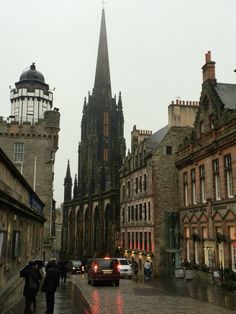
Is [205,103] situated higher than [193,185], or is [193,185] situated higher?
[205,103]

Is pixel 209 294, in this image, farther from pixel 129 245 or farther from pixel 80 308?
pixel 129 245

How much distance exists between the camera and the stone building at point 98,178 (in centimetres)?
5897

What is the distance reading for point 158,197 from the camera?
38688 mm

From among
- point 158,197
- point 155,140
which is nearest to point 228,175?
point 158,197

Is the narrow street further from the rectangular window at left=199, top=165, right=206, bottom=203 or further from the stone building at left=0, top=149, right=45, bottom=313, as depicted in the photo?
the rectangular window at left=199, top=165, right=206, bottom=203

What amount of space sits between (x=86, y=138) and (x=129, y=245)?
57.9 m

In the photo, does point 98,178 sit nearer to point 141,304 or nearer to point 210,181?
point 210,181

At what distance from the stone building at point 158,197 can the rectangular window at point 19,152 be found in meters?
12.8

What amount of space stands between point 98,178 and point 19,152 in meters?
37.8

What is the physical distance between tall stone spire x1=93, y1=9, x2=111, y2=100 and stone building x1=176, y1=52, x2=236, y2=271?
7818 centimetres

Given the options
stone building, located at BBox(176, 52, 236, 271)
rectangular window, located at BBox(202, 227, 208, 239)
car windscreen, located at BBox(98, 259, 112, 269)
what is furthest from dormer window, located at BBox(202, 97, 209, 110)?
car windscreen, located at BBox(98, 259, 112, 269)

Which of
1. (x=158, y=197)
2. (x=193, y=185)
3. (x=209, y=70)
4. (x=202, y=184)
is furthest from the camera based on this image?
(x=158, y=197)

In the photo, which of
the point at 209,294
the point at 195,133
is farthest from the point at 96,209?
the point at 209,294

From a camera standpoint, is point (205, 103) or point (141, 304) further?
point (205, 103)
